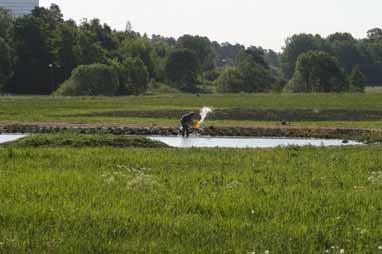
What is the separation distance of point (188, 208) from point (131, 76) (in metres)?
118

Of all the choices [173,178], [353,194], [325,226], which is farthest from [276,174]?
[325,226]

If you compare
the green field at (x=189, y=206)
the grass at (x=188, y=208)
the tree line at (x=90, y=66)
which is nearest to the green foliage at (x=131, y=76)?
the tree line at (x=90, y=66)

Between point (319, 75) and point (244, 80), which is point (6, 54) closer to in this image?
point (244, 80)

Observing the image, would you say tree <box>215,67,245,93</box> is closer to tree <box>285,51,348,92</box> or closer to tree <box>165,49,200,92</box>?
tree <box>285,51,348,92</box>

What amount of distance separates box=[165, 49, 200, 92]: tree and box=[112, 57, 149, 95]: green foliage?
121 feet

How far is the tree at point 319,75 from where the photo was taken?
143m

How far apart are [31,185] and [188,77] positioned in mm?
158710

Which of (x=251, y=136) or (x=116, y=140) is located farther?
(x=251, y=136)

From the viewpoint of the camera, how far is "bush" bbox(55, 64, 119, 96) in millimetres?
112250

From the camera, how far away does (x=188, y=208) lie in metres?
13.0

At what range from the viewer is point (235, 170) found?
65.6 ft

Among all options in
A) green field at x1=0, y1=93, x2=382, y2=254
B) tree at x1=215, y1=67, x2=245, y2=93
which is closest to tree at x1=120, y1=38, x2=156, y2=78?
tree at x1=215, y1=67, x2=245, y2=93

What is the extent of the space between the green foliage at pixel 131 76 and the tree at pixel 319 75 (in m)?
30.4

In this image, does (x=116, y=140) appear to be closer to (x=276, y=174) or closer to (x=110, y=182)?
(x=276, y=174)
